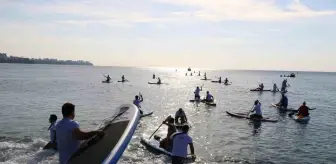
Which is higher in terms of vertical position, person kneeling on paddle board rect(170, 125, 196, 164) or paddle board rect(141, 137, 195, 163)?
person kneeling on paddle board rect(170, 125, 196, 164)

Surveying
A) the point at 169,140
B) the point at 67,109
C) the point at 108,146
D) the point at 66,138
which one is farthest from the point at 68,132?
the point at 169,140

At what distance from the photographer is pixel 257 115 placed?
28453 mm

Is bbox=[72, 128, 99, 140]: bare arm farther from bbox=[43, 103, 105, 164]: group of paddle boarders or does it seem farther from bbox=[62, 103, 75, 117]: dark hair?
bbox=[62, 103, 75, 117]: dark hair

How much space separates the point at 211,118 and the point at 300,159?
511 inches

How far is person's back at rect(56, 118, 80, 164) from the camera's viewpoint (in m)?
7.10

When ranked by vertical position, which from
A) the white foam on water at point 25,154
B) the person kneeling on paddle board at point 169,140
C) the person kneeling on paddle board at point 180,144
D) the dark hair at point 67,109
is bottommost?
the white foam on water at point 25,154

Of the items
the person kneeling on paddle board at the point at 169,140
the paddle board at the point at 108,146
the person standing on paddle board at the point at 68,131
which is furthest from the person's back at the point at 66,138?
the person kneeling on paddle board at the point at 169,140

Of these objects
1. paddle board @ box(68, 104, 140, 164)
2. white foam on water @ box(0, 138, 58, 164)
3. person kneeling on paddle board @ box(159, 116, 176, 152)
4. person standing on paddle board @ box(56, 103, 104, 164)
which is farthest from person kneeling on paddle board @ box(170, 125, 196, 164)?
white foam on water @ box(0, 138, 58, 164)

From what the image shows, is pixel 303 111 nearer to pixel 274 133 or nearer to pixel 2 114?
pixel 274 133

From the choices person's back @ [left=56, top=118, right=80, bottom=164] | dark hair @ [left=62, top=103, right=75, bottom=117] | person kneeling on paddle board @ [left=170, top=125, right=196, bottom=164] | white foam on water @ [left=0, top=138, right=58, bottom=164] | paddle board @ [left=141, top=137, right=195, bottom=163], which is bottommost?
white foam on water @ [left=0, top=138, right=58, bottom=164]

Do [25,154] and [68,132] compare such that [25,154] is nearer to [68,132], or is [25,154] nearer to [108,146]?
[108,146]

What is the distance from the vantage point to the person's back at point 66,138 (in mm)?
7098

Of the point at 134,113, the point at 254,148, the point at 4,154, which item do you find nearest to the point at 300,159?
the point at 254,148

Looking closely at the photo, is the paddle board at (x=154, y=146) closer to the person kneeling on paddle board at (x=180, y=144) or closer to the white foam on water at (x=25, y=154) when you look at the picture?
the person kneeling on paddle board at (x=180, y=144)
